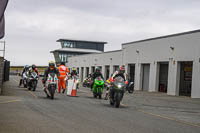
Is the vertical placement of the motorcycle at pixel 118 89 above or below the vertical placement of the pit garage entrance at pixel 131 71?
below

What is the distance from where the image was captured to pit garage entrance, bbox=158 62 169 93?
38.8 meters

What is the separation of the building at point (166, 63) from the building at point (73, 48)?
48.9 meters

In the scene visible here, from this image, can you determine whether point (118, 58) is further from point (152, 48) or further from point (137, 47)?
point (152, 48)

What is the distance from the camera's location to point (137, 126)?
32.3ft

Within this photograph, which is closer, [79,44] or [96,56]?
[96,56]

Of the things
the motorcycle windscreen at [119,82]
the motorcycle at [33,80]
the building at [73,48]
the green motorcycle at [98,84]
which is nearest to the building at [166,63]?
the green motorcycle at [98,84]

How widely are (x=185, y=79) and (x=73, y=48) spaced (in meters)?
67.8

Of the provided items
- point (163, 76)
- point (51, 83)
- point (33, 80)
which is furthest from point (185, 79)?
point (51, 83)

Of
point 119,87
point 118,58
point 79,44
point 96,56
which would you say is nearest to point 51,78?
point 119,87

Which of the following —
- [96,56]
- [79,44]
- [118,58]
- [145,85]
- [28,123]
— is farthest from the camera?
[79,44]

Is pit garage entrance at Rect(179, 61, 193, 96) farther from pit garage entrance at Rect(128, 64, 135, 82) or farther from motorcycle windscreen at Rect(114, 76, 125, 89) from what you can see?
motorcycle windscreen at Rect(114, 76, 125, 89)

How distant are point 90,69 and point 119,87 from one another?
5177 centimetres

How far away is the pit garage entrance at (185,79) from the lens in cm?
3480

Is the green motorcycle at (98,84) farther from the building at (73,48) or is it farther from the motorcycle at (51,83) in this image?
the building at (73,48)
